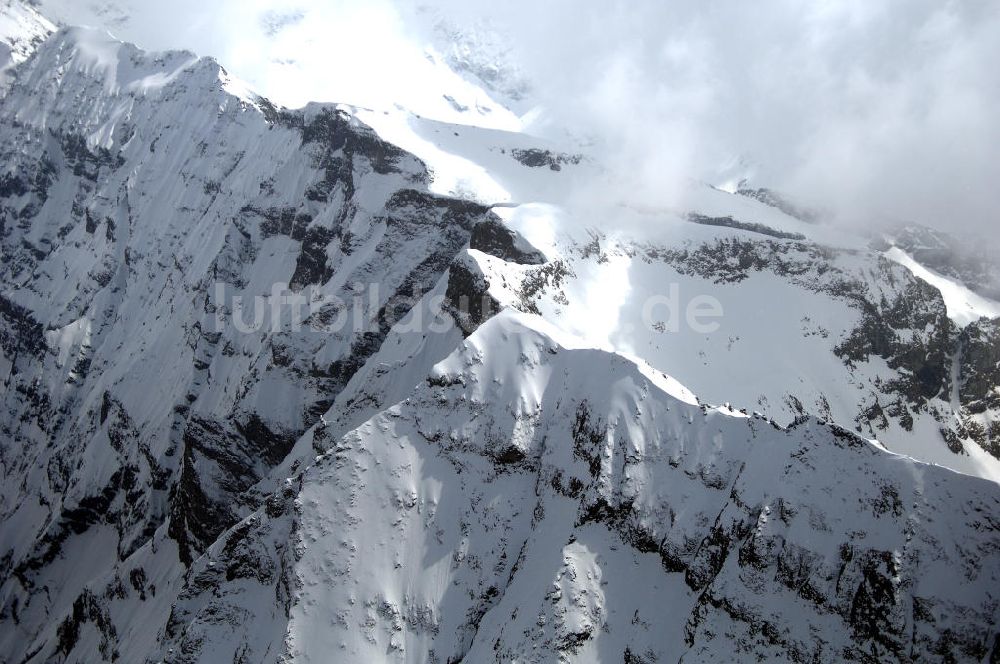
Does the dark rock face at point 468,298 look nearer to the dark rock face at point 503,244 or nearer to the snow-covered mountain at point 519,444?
the snow-covered mountain at point 519,444

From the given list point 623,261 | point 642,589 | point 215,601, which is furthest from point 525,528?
point 623,261

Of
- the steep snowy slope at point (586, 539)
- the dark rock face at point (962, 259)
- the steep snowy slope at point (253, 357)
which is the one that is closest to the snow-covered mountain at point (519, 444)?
the steep snowy slope at point (586, 539)

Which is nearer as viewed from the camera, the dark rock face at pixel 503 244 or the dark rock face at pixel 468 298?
the dark rock face at pixel 468 298

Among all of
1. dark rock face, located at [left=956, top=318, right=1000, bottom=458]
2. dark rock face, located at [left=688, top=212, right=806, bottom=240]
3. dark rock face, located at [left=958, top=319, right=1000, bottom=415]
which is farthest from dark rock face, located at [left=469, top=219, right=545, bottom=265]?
dark rock face, located at [left=958, top=319, right=1000, bottom=415]

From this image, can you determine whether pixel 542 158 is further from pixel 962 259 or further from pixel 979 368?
pixel 962 259

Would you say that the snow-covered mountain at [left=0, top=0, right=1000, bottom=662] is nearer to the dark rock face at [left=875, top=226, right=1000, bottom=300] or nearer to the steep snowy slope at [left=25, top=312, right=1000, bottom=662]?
the steep snowy slope at [left=25, top=312, right=1000, bottom=662]

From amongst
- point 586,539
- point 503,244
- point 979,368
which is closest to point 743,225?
point 979,368

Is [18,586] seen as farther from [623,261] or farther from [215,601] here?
[623,261]
